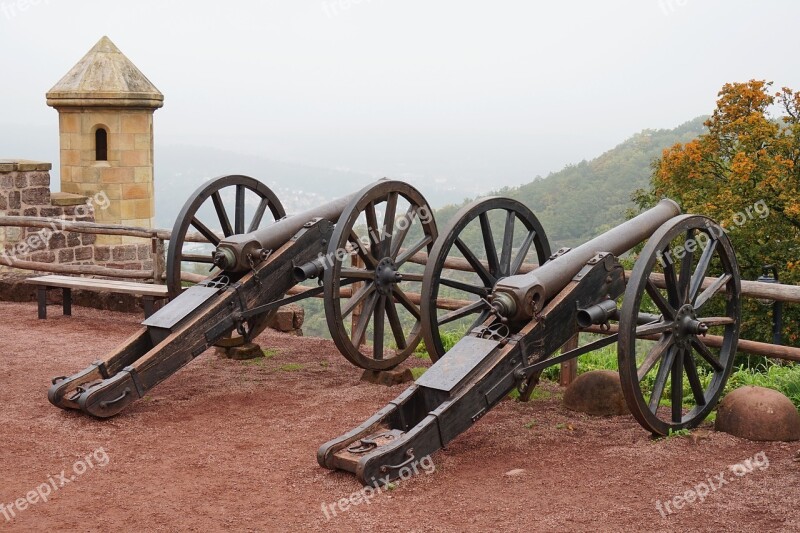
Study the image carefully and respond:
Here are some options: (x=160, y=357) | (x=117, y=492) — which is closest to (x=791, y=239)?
(x=160, y=357)

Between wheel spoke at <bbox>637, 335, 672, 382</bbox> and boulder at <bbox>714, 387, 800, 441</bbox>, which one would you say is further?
boulder at <bbox>714, 387, 800, 441</bbox>

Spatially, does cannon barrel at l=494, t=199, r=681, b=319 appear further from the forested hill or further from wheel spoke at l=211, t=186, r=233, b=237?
the forested hill

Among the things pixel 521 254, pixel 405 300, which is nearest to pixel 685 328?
pixel 521 254

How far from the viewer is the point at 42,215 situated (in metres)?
11.2

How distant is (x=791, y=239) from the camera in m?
14.0

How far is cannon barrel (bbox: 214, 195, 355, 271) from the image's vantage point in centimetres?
604

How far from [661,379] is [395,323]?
2.07 metres

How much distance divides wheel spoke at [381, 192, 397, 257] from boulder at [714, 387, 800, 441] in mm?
2272

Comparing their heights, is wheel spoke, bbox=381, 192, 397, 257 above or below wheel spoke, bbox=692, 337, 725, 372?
above

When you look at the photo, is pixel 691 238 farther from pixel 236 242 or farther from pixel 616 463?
pixel 236 242

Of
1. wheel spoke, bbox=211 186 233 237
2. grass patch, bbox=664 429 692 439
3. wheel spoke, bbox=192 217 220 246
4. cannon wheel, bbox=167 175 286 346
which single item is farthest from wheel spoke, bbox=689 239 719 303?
wheel spoke, bbox=192 217 220 246

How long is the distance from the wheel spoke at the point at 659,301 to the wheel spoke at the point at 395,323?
75.6 inches

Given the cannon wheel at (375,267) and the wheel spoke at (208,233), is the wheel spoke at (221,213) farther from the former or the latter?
the cannon wheel at (375,267)

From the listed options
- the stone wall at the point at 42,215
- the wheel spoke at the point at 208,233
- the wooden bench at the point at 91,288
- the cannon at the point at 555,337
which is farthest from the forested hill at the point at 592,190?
the cannon at the point at 555,337
